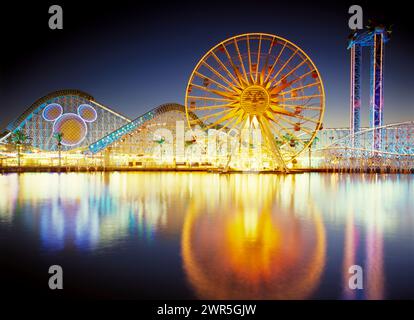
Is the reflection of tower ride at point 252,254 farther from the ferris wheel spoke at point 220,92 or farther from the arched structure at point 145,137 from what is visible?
the arched structure at point 145,137

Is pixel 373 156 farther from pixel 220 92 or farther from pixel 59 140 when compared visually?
pixel 59 140

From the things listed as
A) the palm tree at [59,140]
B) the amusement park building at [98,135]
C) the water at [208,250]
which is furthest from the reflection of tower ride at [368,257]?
the palm tree at [59,140]

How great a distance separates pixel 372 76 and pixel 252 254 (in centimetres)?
4712

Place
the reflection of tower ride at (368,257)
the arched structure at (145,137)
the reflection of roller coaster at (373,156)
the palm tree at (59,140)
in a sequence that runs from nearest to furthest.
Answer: the reflection of tower ride at (368,257) < the reflection of roller coaster at (373,156) < the palm tree at (59,140) < the arched structure at (145,137)

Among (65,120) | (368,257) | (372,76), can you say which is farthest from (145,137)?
(368,257)

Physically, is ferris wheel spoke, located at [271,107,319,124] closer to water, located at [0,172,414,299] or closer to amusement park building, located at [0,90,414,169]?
amusement park building, located at [0,90,414,169]

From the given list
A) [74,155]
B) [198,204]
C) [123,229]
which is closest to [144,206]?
[198,204]

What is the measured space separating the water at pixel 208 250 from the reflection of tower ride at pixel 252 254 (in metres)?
0.02

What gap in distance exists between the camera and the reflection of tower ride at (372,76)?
157 feet

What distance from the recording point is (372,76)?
4881 cm

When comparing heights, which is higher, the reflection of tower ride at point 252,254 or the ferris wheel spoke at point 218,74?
the ferris wheel spoke at point 218,74

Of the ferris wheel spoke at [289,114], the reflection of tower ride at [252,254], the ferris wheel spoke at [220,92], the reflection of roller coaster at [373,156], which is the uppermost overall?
the ferris wheel spoke at [220,92]

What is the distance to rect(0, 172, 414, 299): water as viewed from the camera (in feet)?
17.9

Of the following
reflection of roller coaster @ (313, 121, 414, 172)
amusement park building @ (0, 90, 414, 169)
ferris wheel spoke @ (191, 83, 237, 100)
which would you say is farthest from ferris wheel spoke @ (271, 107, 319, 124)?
amusement park building @ (0, 90, 414, 169)
